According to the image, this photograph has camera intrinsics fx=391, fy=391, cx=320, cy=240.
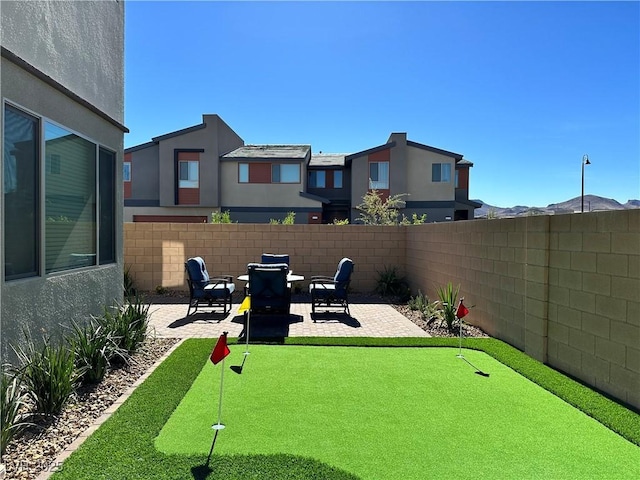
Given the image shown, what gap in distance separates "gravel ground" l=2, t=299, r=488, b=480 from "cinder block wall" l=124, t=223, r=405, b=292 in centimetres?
632

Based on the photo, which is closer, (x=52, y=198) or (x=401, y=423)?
(x=401, y=423)

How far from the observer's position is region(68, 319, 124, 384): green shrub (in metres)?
4.69

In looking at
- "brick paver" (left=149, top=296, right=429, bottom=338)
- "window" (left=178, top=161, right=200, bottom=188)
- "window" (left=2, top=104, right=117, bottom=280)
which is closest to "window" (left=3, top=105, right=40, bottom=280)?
"window" (left=2, top=104, right=117, bottom=280)

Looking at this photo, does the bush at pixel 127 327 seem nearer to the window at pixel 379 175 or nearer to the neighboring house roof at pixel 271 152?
Result: the neighboring house roof at pixel 271 152

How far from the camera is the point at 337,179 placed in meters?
28.3

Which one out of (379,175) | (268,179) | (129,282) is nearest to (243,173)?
(268,179)

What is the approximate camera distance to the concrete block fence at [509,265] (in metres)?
4.38

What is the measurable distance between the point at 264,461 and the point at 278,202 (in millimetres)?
22870

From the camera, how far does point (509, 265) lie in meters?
6.59

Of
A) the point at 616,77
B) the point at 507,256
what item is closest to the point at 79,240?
the point at 507,256

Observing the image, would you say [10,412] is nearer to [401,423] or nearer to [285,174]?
[401,423]

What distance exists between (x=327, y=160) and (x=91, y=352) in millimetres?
25919

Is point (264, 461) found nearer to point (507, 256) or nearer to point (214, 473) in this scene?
point (214, 473)

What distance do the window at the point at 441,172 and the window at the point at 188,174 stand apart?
53.1 feet
